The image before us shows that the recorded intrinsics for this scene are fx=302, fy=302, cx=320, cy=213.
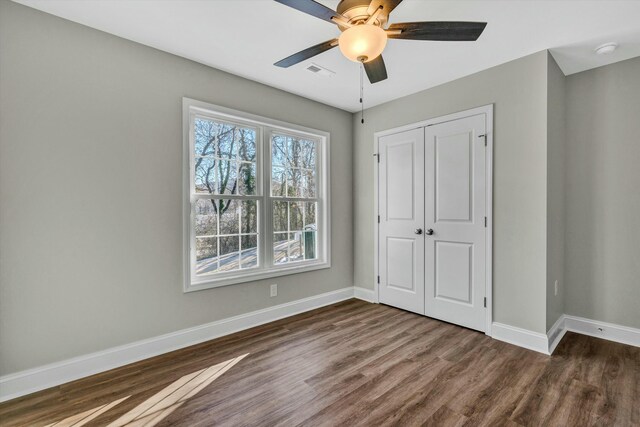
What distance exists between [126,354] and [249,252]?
4.53ft

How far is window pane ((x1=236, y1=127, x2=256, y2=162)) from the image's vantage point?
3258 mm

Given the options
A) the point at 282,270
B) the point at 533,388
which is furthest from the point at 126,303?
the point at 533,388

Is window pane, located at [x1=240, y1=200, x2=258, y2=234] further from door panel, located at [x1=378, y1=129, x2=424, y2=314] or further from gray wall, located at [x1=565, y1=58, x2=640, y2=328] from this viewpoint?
gray wall, located at [x1=565, y1=58, x2=640, y2=328]

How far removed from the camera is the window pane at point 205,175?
2961 millimetres

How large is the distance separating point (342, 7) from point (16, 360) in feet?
10.1

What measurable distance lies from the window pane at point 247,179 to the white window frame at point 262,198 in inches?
2.2

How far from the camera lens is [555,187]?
9.46 ft

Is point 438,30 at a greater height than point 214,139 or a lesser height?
greater

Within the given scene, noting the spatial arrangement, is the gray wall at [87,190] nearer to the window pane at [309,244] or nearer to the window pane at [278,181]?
the window pane at [278,181]

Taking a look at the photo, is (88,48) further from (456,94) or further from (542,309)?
(542,309)

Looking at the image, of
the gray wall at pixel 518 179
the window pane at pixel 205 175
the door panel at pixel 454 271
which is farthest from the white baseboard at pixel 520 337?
the window pane at pixel 205 175

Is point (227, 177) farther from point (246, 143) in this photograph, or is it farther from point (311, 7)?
point (311, 7)

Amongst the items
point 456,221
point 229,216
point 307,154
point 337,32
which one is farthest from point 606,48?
point 229,216

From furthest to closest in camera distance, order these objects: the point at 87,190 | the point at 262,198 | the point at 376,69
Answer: the point at 262,198
the point at 87,190
the point at 376,69
